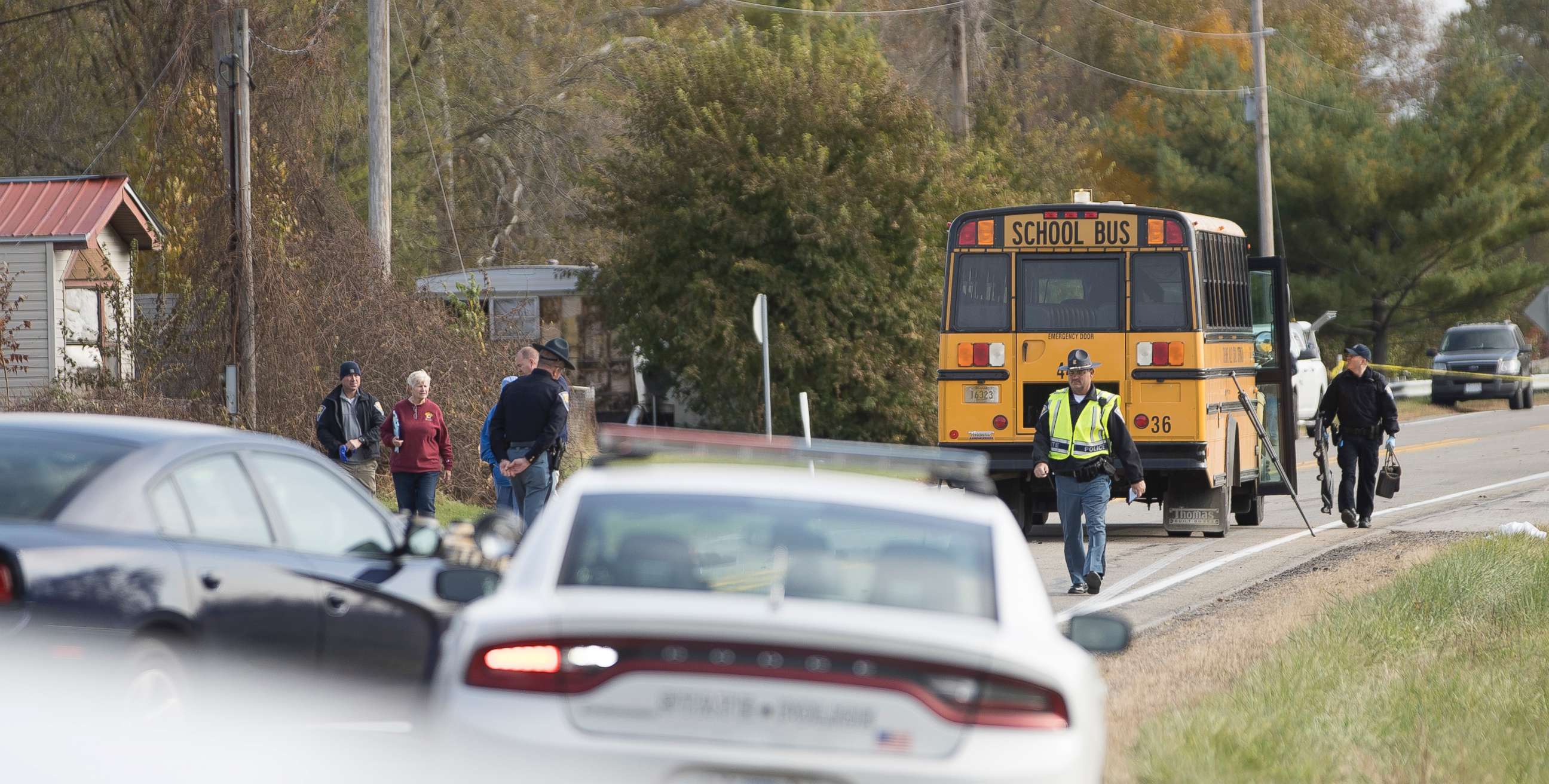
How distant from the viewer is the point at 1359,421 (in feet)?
57.5

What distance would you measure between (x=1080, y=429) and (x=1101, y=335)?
4.58 m

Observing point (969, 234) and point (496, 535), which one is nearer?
point (496, 535)

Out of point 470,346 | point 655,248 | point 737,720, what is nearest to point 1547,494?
point 470,346

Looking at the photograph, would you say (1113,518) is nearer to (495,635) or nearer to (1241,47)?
(495,635)

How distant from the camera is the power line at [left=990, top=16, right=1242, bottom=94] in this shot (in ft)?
166

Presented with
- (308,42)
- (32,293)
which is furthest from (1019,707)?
(32,293)

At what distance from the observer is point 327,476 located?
24.1ft

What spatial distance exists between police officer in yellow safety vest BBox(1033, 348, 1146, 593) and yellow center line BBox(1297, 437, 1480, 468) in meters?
16.0

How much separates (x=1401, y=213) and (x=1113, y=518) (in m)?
31.5

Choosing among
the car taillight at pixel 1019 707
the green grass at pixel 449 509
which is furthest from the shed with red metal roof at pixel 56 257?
the car taillight at pixel 1019 707

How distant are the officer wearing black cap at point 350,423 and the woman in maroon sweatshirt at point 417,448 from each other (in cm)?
64

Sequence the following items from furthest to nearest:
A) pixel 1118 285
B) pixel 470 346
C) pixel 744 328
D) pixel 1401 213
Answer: pixel 1401 213
pixel 744 328
pixel 470 346
pixel 1118 285

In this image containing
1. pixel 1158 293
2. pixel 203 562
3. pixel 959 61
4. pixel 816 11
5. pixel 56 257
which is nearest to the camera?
pixel 203 562

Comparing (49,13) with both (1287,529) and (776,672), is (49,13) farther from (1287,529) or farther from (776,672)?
→ (776,672)
